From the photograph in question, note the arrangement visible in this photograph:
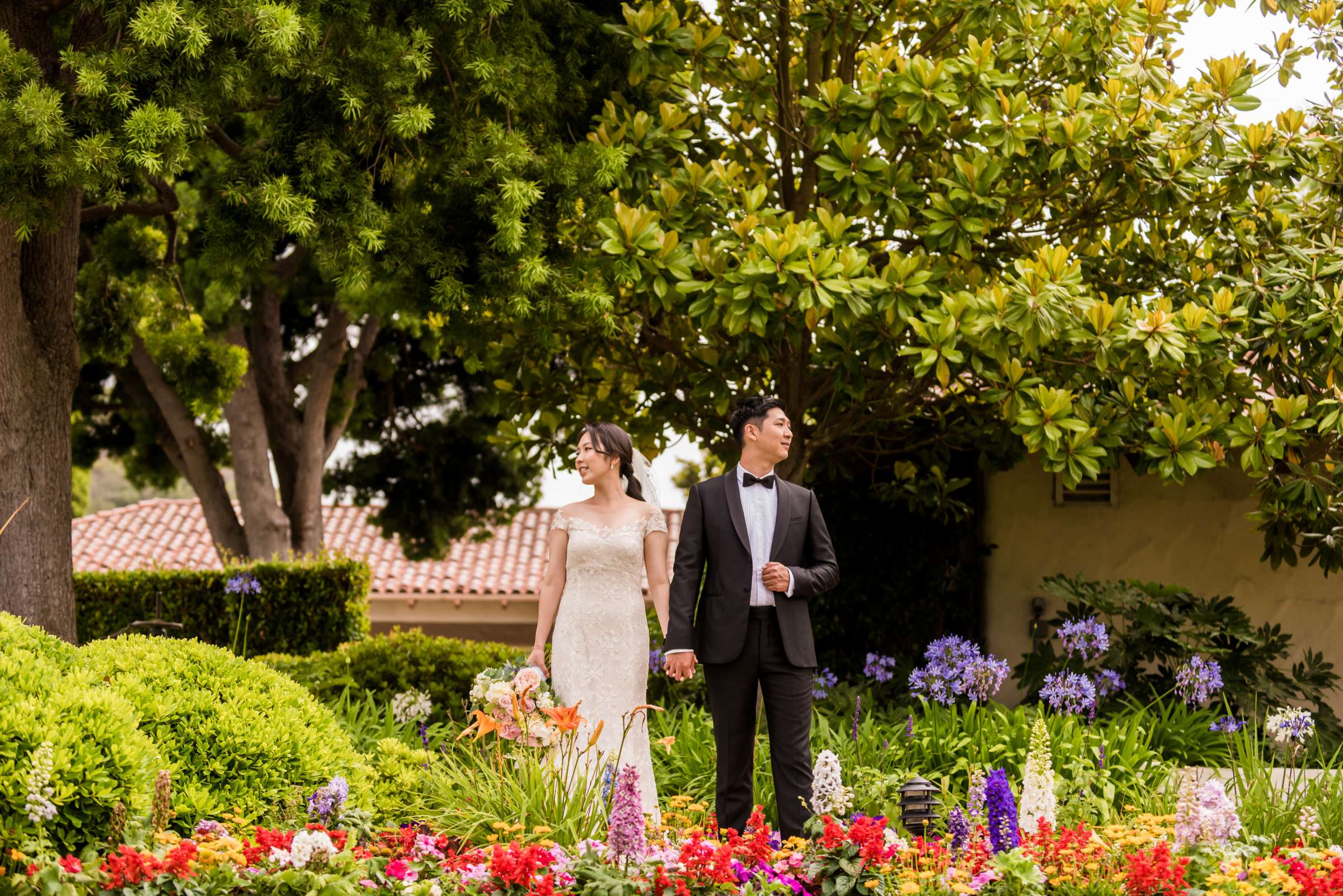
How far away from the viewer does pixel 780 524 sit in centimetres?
496

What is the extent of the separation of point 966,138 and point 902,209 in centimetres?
62

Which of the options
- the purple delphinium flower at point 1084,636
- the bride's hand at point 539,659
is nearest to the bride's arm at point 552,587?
the bride's hand at point 539,659

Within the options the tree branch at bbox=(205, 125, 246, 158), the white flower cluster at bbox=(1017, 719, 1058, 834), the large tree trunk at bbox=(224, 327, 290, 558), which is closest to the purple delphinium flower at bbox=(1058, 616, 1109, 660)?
the white flower cluster at bbox=(1017, 719, 1058, 834)

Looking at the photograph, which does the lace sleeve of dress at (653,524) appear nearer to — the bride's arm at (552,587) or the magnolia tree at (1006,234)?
the bride's arm at (552,587)

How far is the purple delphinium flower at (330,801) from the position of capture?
13.0 ft

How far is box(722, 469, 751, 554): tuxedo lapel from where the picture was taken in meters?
4.92

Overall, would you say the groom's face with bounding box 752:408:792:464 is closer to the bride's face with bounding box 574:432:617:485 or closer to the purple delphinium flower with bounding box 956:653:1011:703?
the bride's face with bounding box 574:432:617:485

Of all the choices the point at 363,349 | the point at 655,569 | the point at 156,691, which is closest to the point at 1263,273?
the point at 655,569

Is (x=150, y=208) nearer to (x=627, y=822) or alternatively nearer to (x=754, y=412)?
(x=754, y=412)

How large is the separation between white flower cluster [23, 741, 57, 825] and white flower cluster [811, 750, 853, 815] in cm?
240

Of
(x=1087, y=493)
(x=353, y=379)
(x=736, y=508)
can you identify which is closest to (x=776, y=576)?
(x=736, y=508)

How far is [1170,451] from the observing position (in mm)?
6250

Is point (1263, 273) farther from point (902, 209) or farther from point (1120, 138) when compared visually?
point (902, 209)

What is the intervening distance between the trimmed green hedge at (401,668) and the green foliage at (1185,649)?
12.6 feet
